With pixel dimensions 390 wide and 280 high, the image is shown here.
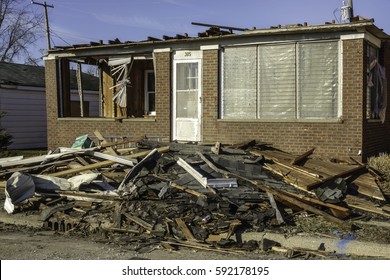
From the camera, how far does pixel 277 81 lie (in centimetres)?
1313

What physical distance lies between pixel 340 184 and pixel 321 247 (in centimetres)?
264

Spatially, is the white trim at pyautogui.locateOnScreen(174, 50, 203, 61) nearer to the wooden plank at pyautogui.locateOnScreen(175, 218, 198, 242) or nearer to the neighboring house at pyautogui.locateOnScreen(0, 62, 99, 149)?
the wooden plank at pyautogui.locateOnScreen(175, 218, 198, 242)

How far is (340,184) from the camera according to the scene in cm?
941

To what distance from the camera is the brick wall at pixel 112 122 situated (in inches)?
579

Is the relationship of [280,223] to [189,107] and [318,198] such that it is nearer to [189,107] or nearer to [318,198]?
[318,198]

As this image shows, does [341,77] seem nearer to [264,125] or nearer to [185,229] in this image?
[264,125]

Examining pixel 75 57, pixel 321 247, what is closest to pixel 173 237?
pixel 321 247

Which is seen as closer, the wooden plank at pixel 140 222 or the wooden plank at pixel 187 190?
the wooden plank at pixel 140 222

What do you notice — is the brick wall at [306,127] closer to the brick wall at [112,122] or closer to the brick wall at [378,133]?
the brick wall at [378,133]

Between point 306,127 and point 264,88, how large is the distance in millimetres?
1611

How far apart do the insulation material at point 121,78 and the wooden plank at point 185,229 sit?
9652 mm

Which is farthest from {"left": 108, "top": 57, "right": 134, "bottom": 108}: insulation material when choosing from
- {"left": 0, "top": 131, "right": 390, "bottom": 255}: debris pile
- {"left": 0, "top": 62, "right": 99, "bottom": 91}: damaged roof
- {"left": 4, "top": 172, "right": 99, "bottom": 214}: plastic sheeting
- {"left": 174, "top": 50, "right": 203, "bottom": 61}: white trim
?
{"left": 4, "top": 172, "right": 99, "bottom": 214}: plastic sheeting

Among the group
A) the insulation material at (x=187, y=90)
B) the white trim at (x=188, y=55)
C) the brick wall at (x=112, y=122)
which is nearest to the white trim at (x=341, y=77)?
the white trim at (x=188, y=55)

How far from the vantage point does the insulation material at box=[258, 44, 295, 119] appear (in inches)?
509
